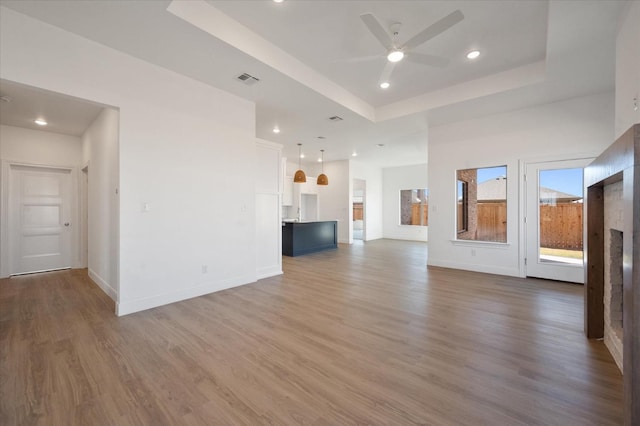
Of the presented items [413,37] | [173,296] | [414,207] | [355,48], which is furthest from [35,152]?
[414,207]

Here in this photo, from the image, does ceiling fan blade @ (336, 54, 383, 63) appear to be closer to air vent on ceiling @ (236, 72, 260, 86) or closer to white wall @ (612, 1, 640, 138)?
air vent on ceiling @ (236, 72, 260, 86)

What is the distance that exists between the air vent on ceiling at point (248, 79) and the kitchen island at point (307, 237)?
4.06 meters

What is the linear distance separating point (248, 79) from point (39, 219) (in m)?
5.42

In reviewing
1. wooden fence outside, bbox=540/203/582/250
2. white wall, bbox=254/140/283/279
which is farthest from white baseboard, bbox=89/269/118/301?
wooden fence outside, bbox=540/203/582/250

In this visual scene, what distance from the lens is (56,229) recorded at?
5547 mm

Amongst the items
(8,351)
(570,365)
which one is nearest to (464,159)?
(570,365)

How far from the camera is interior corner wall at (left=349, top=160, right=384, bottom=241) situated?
10281 mm

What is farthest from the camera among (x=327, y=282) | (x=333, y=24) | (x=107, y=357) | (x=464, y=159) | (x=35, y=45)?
(x=464, y=159)

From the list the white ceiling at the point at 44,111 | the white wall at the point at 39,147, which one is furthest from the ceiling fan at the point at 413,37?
the white wall at the point at 39,147

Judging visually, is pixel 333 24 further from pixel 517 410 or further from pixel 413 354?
pixel 517 410

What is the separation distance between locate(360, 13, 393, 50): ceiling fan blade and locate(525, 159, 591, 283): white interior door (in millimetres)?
3898

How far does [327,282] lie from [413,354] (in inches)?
95.4

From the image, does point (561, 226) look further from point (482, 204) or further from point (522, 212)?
point (482, 204)

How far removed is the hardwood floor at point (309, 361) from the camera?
168 centimetres
